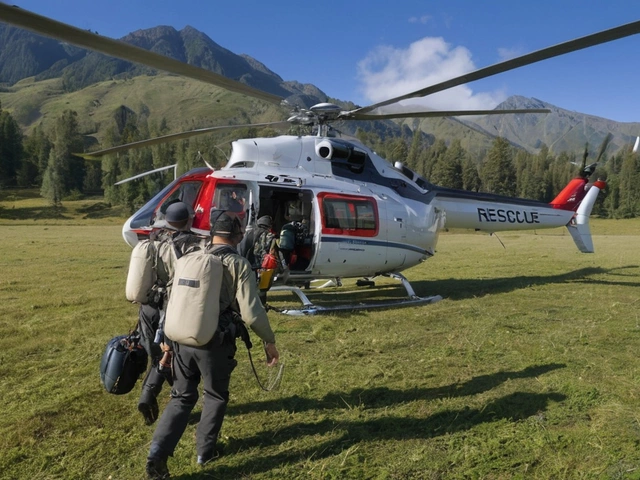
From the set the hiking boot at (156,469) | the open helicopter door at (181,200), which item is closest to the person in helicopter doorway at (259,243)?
the open helicopter door at (181,200)

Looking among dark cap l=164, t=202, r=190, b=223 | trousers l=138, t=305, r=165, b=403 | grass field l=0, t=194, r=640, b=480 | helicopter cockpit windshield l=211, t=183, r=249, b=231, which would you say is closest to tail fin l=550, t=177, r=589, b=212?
grass field l=0, t=194, r=640, b=480

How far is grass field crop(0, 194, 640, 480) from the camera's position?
3.48m

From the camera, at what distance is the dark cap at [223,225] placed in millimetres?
3570

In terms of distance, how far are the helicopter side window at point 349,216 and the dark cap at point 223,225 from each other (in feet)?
17.2

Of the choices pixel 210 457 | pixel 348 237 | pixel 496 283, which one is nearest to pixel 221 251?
pixel 210 457

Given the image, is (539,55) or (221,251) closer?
(221,251)

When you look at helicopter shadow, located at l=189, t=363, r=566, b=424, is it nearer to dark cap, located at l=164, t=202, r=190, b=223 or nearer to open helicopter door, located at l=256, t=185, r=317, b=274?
dark cap, located at l=164, t=202, r=190, b=223

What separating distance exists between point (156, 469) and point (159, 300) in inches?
55.2

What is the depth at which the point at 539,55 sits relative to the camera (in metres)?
5.29

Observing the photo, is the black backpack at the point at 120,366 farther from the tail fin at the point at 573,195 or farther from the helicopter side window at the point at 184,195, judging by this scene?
the tail fin at the point at 573,195

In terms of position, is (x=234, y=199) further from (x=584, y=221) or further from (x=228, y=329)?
(x=584, y=221)

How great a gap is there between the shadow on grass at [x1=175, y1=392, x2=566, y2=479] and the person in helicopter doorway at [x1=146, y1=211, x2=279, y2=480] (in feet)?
0.92

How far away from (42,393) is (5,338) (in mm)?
2540

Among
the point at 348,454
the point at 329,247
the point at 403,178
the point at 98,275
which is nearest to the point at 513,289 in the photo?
the point at 403,178
